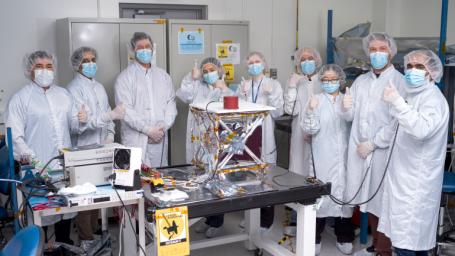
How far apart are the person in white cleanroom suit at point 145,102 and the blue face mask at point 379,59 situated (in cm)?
148

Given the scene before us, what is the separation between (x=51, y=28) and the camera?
3.79 metres

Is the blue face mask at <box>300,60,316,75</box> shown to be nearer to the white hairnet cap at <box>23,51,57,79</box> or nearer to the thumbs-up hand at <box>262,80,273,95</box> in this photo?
the thumbs-up hand at <box>262,80,273,95</box>

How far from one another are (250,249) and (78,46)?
1934 millimetres

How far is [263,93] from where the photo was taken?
11.1ft

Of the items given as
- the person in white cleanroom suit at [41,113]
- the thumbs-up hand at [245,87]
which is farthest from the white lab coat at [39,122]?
the thumbs-up hand at [245,87]

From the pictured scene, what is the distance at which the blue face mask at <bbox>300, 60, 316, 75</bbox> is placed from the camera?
3.32 metres

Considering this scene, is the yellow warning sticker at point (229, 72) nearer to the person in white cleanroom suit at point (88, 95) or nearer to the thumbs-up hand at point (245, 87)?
the thumbs-up hand at point (245, 87)

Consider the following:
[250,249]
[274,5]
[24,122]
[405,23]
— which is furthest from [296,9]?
[24,122]

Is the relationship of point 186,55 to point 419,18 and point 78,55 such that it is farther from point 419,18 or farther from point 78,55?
point 419,18

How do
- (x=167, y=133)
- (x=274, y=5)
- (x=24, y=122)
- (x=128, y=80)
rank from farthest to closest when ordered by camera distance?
(x=274, y=5) < (x=167, y=133) < (x=128, y=80) < (x=24, y=122)

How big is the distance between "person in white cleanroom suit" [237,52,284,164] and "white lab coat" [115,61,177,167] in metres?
0.58

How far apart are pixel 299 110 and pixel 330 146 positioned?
42 centimetres

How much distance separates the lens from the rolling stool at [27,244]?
1440 millimetres

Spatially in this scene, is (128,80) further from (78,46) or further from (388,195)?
(388,195)
